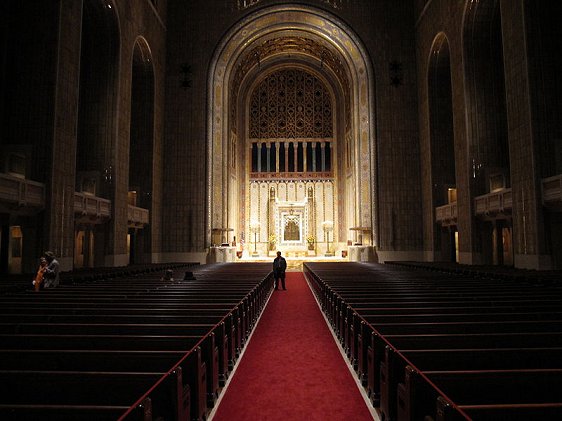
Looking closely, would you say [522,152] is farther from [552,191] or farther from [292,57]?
[292,57]

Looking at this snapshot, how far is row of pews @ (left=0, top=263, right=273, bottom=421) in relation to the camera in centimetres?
214

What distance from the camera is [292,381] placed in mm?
3951

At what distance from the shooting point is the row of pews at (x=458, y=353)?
2.12 m

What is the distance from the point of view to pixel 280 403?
3.41 metres

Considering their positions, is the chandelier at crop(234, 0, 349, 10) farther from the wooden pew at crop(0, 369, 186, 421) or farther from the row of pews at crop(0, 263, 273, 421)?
the wooden pew at crop(0, 369, 186, 421)

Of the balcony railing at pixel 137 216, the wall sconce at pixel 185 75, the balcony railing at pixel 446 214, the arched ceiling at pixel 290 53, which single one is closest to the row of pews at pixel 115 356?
the balcony railing at pixel 137 216

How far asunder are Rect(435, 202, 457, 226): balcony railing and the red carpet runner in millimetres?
12476

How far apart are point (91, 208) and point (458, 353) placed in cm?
1341

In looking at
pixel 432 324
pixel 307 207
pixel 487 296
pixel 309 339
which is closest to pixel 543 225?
pixel 487 296

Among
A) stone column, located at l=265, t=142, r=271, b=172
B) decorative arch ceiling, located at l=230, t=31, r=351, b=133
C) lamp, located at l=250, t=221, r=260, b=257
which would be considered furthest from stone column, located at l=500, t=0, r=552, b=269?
stone column, located at l=265, t=142, r=271, b=172

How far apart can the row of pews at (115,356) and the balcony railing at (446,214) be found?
13.6 meters

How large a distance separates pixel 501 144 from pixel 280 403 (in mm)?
15394

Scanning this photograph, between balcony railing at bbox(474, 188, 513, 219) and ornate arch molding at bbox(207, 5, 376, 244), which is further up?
ornate arch molding at bbox(207, 5, 376, 244)

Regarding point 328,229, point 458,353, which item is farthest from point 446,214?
point 458,353
